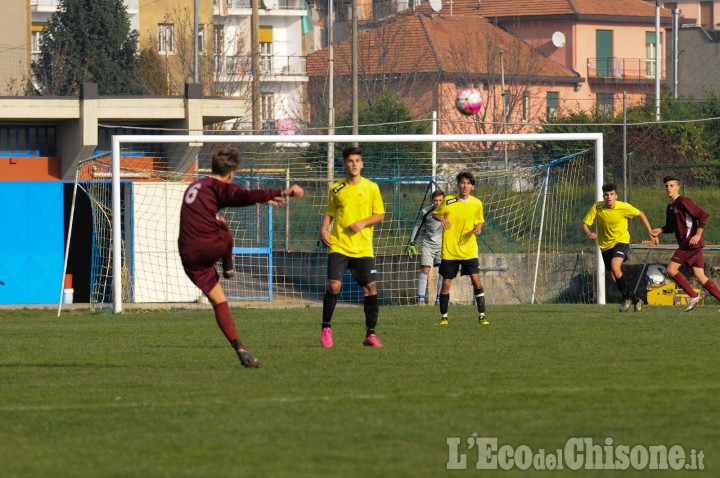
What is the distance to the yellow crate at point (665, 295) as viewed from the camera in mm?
23297

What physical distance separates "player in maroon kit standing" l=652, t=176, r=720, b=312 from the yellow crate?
6.71 metres

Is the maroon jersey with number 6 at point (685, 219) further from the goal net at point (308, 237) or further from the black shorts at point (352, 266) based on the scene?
the goal net at point (308, 237)

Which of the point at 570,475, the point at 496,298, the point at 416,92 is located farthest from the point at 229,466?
the point at 416,92

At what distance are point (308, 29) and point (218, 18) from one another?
964cm

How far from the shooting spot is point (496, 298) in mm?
24297

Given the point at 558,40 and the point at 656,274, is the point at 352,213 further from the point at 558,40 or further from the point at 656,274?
the point at 558,40

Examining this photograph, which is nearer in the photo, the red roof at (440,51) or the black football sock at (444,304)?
the black football sock at (444,304)

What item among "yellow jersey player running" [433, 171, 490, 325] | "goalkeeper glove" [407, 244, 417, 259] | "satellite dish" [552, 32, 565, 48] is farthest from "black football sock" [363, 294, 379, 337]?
"satellite dish" [552, 32, 565, 48]

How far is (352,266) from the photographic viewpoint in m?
12.0

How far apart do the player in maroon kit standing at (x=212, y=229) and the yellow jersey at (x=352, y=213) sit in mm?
1813

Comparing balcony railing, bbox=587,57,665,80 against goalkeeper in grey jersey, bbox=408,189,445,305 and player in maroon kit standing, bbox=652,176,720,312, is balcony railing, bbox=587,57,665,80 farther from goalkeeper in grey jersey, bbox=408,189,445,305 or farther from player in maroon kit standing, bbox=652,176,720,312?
player in maroon kit standing, bbox=652,176,720,312

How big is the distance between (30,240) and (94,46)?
30.1 metres

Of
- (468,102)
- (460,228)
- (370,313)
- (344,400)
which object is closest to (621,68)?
(468,102)

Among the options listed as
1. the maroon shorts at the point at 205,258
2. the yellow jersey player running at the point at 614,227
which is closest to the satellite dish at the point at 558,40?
the yellow jersey player running at the point at 614,227
